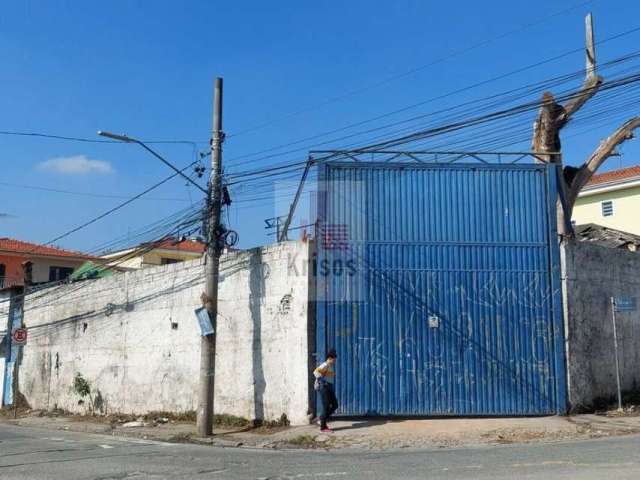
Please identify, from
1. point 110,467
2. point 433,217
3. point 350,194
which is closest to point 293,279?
point 350,194

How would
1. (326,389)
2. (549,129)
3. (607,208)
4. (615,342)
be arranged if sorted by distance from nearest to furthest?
1. (326,389)
2. (615,342)
3. (549,129)
4. (607,208)

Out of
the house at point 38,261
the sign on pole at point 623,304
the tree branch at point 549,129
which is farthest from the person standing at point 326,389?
the house at point 38,261

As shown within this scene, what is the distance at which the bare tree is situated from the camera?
16.8m

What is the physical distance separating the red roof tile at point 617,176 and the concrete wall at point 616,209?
23.0 inches

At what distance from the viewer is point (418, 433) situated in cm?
1274

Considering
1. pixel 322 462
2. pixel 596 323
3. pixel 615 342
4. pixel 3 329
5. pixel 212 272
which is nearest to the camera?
pixel 322 462

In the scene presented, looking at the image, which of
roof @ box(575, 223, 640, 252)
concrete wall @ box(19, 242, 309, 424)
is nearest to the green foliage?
concrete wall @ box(19, 242, 309, 424)

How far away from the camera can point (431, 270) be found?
14633mm

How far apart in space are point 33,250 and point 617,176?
38.3 m

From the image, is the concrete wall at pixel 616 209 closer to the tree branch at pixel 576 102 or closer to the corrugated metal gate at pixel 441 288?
the tree branch at pixel 576 102

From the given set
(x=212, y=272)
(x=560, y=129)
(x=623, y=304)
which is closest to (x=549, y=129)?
(x=560, y=129)

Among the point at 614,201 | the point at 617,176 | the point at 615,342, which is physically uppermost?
the point at 617,176

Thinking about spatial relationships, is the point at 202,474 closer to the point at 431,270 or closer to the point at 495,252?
the point at 431,270

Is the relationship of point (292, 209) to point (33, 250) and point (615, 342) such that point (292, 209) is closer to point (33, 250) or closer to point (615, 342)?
point (615, 342)
